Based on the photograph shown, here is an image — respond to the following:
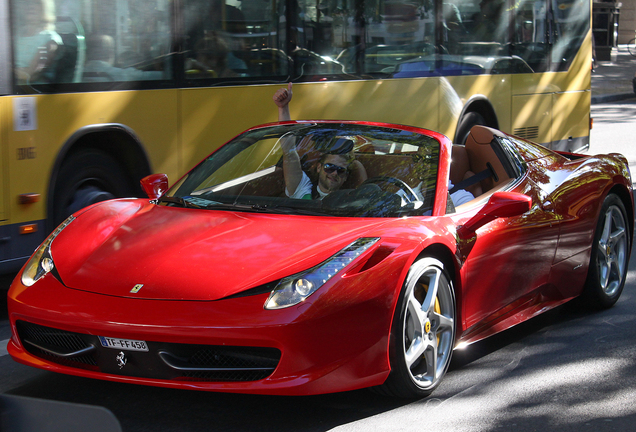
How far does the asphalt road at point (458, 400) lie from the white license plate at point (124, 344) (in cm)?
37

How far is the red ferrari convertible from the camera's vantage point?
3.38 metres

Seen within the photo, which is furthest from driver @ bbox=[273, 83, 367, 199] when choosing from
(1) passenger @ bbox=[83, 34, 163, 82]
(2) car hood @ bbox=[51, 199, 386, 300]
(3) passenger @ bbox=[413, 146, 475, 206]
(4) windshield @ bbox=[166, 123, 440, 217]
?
(1) passenger @ bbox=[83, 34, 163, 82]

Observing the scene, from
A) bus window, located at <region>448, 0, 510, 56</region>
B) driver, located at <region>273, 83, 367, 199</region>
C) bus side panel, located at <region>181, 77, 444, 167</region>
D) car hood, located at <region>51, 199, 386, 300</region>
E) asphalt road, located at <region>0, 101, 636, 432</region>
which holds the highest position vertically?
bus window, located at <region>448, 0, 510, 56</region>

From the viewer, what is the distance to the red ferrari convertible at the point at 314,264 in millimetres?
3379

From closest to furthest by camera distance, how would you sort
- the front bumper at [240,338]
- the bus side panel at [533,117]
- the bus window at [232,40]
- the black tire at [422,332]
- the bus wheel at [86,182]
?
the front bumper at [240,338], the black tire at [422,332], the bus wheel at [86,182], the bus window at [232,40], the bus side panel at [533,117]

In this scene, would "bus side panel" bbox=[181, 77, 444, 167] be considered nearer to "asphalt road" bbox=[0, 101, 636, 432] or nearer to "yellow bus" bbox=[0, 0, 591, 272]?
"yellow bus" bbox=[0, 0, 591, 272]

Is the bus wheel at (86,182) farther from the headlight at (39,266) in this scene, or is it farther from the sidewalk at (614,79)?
the sidewalk at (614,79)

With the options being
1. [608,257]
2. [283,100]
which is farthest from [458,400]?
[283,100]

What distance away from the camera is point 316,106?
8.36m

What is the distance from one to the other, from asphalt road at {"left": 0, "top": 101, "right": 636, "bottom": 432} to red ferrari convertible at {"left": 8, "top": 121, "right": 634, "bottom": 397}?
0.55 ft

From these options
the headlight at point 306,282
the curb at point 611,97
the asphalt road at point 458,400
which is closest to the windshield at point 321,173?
the headlight at point 306,282

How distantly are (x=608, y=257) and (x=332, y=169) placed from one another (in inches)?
86.7

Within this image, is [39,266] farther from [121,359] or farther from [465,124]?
[465,124]

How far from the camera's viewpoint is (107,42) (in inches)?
254
